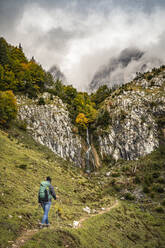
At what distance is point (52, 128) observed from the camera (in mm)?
48094

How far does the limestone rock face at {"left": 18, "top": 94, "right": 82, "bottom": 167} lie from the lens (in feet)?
146

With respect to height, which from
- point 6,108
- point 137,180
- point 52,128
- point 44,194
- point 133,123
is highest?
point 133,123

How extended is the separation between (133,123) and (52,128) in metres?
29.3

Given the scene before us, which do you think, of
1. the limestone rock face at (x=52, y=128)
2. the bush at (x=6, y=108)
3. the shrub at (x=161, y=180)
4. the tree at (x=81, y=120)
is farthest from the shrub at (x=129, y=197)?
the tree at (x=81, y=120)

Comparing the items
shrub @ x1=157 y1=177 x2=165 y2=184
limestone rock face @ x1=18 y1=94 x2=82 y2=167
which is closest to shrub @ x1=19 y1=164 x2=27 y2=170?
limestone rock face @ x1=18 y1=94 x2=82 y2=167

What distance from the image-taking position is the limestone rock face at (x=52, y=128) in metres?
44.4

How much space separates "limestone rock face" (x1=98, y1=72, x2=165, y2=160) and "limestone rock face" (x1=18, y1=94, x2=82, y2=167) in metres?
11.3

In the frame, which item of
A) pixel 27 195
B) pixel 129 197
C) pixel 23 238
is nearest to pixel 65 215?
pixel 27 195

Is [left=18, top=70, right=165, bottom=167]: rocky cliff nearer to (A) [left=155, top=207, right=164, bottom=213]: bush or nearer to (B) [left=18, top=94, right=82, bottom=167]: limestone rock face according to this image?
(B) [left=18, top=94, right=82, bottom=167]: limestone rock face

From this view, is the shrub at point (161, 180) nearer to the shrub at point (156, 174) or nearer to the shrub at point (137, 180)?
the shrub at point (156, 174)

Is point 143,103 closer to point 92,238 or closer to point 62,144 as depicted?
point 62,144

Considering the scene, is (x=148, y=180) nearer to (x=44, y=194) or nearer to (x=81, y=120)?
(x=44, y=194)

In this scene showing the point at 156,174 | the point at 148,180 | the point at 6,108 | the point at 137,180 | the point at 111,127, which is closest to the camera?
the point at 148,180

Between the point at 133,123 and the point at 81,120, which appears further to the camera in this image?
the point at 81,120
